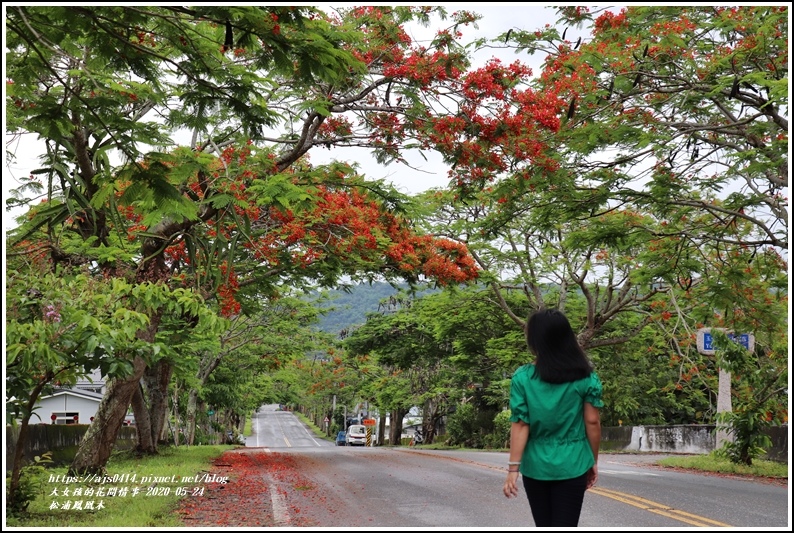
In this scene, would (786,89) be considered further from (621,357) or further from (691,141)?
(621,357)

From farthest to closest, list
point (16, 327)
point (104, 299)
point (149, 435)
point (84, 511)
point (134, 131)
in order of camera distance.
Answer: point (149, 435)
point (134, 131)
point (84, 511)
point (104, 299)
point (16, 327)

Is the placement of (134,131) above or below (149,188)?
above

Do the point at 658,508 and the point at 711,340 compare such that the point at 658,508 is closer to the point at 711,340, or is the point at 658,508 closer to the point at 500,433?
the point at 711,340

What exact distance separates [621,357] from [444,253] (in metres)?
18.9

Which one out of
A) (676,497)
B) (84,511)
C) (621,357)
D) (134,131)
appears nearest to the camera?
(84,511)

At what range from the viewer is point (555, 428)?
4.61 metres

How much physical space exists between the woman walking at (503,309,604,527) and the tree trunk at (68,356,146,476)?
8.86 meters

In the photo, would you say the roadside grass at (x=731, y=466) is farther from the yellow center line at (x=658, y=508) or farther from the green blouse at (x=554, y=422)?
the green blouse at (x=554, y=422)

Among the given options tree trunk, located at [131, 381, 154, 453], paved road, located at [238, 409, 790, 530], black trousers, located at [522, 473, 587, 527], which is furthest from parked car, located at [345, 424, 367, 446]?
black trousers, located at [522, 473, 587, 527]

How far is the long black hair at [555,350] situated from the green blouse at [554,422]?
0.05m

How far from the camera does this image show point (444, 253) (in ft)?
56.7

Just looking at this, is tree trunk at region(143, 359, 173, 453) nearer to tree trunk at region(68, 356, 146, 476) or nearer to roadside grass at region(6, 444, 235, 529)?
tree trunk at region(68, 356, 146, 476)

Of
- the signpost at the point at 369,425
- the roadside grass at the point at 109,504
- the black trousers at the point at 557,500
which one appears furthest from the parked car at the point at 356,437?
the black trousers at the point at 557,500

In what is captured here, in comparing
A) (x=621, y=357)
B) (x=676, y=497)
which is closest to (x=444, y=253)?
(x=676, y=497)
